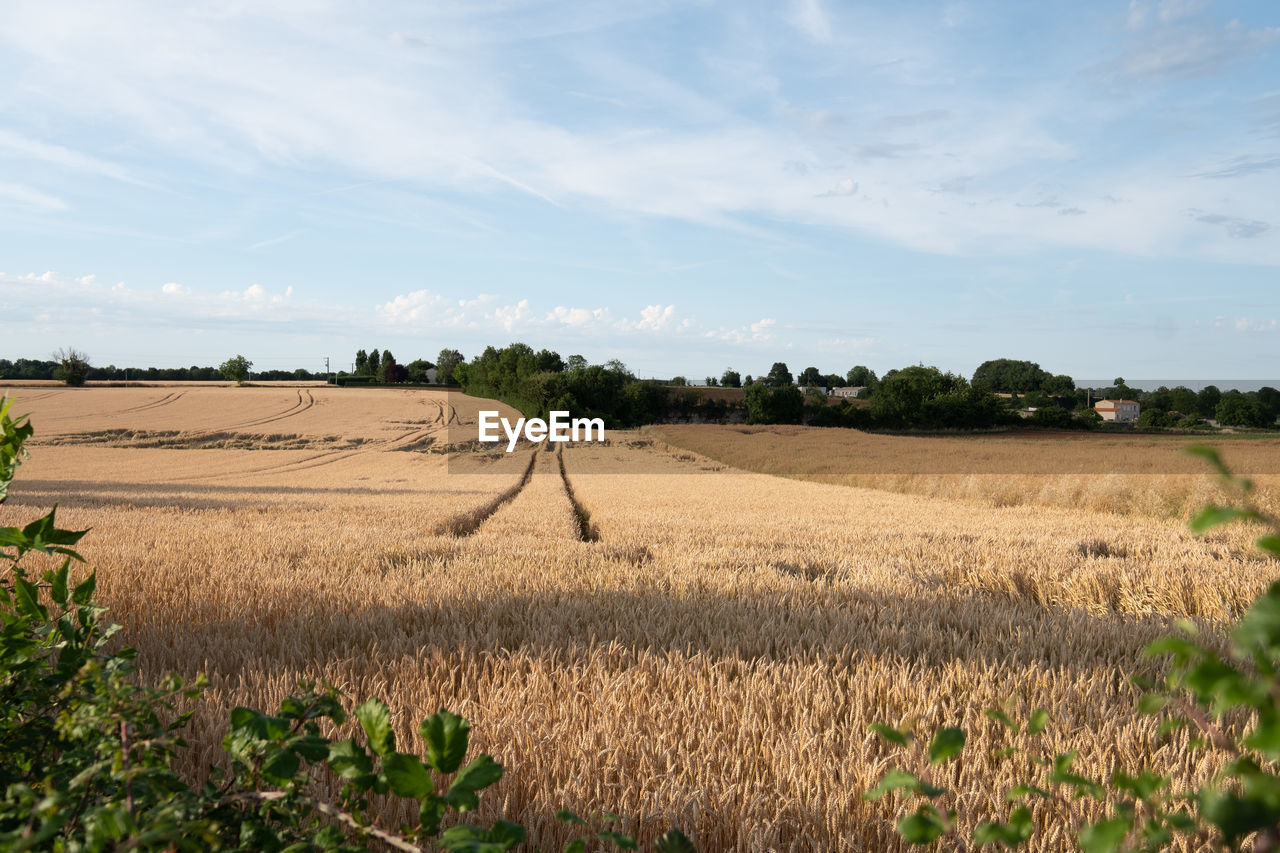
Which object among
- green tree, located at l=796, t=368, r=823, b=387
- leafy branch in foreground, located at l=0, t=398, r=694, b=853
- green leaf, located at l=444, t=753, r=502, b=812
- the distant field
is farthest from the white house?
green leaf, located at l=444, t=753, r=502, b=812

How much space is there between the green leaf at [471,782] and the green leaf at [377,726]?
168 millimetres

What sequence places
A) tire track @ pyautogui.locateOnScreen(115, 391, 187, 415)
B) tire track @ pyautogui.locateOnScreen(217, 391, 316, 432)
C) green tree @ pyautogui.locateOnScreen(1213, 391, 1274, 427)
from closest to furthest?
tire track @ pyautogui.locateOnScreen(217, 391, 316, 432)
tire track @ pyautogui.locateOnScreen(115, 391, 187, 415)
green tree @ pyautogui.locateOnScreen(1213, 391, 1274, 427)

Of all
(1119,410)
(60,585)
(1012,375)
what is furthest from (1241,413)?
(60,585)

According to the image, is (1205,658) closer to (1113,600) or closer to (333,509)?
(1113,600)

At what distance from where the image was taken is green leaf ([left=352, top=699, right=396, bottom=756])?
4.04ft

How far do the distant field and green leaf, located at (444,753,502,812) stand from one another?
2524 mm

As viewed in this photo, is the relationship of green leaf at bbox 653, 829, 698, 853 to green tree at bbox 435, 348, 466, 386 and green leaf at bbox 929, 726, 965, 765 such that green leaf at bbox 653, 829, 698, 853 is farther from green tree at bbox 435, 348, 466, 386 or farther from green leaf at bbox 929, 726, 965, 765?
green tree at bbox 435, 348, 466, 386

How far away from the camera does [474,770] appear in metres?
1.13

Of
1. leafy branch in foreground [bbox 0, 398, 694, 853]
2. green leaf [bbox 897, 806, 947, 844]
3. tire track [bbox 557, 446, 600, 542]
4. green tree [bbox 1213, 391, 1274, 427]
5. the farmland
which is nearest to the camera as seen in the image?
green leaf [bbox 897, 806, 947, 844]

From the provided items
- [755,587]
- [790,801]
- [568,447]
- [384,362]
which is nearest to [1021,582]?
[755,587]

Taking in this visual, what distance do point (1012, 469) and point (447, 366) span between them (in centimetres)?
14597

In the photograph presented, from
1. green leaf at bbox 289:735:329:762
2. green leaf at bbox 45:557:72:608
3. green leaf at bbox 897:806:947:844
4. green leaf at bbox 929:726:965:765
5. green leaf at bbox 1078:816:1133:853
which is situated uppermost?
green leaf at bbox 1078:816:1133:853

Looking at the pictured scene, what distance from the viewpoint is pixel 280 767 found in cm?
120

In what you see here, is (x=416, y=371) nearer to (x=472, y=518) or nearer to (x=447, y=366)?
(x=447, y=366)
